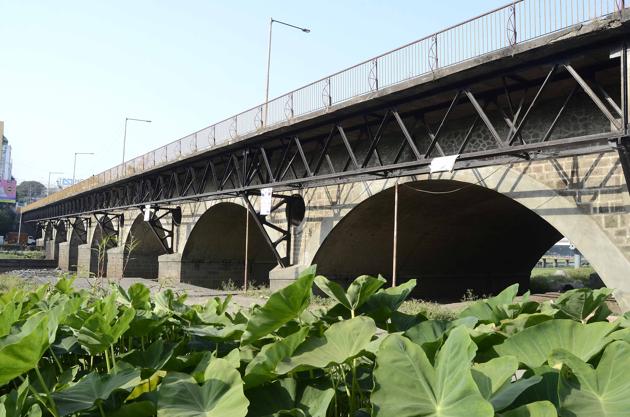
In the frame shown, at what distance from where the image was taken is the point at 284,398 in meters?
1.42

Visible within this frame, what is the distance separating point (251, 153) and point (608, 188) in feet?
42.1

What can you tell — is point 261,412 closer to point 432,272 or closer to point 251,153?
point 251,153

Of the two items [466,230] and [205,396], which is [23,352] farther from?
[466,230]

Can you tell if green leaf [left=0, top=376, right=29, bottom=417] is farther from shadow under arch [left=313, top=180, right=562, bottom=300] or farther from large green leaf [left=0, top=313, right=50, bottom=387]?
shadow under arch [left=313, top=180, right=562, bottom=300]

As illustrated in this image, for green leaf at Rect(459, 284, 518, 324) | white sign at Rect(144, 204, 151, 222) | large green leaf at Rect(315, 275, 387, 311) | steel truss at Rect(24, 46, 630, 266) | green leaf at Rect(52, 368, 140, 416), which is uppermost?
steel truss at Rect(24, 46, 630, 266)

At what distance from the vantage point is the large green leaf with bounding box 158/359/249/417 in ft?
4.17

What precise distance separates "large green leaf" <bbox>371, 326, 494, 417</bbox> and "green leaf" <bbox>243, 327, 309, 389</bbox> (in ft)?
1.16

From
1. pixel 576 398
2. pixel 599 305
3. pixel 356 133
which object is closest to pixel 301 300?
pixel 576 398

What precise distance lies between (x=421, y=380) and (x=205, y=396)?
54 cm

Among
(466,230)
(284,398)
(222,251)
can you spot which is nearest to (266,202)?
(466,230)

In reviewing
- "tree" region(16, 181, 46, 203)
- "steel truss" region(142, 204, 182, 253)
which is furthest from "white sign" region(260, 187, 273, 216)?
"tree" region(16, 181, 46, 203)

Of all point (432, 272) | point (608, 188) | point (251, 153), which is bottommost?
point (432, 272)

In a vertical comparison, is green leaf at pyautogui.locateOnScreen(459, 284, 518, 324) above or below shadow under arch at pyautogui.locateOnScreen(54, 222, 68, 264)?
below

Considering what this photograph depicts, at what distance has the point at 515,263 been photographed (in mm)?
24531
